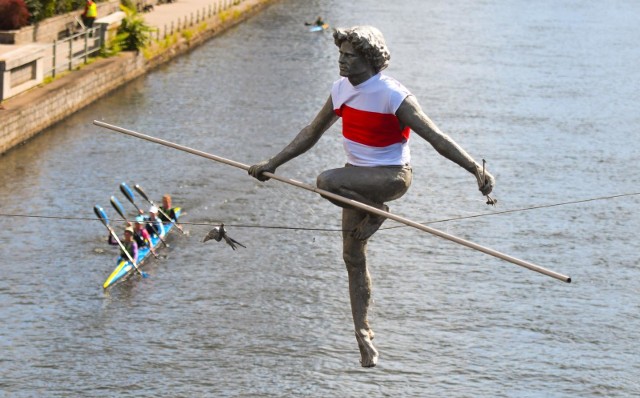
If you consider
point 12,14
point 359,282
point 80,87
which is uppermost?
point 359,282

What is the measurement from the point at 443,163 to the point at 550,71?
101 ft

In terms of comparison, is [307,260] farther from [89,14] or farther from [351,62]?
[351,62]

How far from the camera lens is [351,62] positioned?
1313 centimetres

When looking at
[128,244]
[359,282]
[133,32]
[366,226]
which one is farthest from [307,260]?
[366,226]

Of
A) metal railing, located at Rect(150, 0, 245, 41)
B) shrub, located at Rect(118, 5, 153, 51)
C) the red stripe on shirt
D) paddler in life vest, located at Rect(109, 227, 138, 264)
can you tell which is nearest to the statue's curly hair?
the red stripe on shirt

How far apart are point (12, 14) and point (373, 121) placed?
2492 inches

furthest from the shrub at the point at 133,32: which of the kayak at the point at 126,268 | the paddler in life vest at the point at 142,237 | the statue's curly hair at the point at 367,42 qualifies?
the statue's curly hair at the point at 367,42

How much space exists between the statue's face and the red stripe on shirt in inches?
16.4

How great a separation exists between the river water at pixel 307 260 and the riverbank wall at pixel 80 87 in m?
1.01

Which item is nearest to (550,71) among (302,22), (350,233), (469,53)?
(469,53)

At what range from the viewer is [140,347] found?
50.6 meters

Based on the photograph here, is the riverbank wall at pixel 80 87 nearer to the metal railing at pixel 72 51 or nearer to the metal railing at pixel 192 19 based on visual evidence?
the metal railing at pixel 192 19

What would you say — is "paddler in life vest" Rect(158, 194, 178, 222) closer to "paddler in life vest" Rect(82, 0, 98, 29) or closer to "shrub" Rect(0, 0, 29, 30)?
"shrub" Rect(0, 0, 29, 30)

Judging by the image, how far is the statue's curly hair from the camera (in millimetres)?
13070
